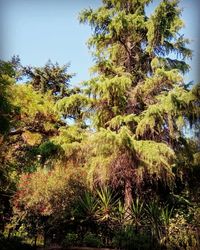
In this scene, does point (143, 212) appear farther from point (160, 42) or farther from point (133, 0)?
point (133, 0)

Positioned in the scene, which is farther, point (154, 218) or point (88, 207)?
point (88, 207)

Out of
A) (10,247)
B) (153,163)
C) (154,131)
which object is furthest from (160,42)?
(10,247)

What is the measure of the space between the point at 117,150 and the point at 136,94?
10.5 ft

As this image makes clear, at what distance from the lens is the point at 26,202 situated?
36.3 feet

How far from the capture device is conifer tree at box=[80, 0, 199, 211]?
1111 cm

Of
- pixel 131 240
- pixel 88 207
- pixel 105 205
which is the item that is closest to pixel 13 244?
pixel 88 207

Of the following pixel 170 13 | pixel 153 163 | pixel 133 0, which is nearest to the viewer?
pixel 153 163

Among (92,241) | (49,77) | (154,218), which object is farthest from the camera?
(49,77)

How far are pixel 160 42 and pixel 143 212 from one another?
717cm

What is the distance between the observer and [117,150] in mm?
10977

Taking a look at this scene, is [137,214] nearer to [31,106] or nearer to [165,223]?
[165,223]

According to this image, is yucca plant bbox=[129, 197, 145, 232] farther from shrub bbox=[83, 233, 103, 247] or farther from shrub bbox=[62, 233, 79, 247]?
shrub bbox=[62, 233, 79, 247]

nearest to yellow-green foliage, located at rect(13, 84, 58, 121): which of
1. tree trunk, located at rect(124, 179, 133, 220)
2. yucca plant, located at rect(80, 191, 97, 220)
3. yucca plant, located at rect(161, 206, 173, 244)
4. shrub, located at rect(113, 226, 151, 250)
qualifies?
yucca plant, located at rect(80, 191, 97, 220)

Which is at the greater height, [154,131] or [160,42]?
[160,42]
